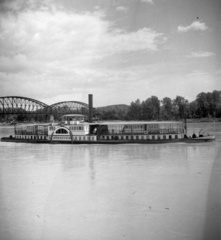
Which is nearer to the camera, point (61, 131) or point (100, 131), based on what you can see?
point (100, 131)

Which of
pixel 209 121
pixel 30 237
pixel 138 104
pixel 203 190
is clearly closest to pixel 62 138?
pixel 203 190

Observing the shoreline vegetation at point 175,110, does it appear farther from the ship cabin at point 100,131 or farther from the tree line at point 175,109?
the ship cabin at point 100,131

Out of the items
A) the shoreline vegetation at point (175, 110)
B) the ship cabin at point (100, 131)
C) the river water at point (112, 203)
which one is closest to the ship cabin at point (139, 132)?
the ship cabin at point (100, 131)

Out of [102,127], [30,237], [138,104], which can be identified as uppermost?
[138,104]

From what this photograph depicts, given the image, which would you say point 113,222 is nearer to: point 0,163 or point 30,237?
point 30,237

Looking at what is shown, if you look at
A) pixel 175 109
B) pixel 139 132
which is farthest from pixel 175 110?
pixel 139 132

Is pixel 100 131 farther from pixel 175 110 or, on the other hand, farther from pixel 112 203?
pixel 175 110
